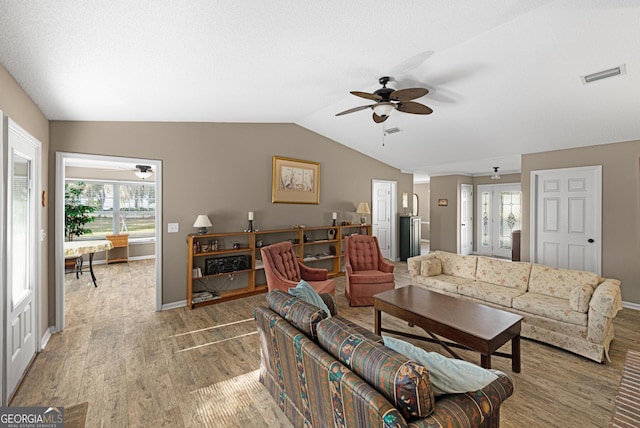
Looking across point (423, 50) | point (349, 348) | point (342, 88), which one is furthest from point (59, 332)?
point (423, 50)

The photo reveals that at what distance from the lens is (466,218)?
8438mm

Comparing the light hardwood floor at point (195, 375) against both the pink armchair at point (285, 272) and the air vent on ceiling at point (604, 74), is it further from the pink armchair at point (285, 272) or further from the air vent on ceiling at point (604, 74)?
the air vent on ceiling at point (604, 74)

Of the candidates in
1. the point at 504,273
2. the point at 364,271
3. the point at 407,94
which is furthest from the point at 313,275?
the point at 407,94

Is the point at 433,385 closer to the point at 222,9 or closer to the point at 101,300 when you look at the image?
the point at 222,9

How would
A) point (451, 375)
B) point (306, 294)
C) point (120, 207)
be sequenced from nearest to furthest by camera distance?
point (451, 375), point (306, 294), point (120, 207)

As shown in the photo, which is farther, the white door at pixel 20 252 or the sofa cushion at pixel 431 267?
the sofa cushion at pixel 431 267

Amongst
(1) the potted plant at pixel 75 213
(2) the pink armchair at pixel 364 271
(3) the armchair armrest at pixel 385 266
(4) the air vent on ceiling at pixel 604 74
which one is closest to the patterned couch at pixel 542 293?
(3) the armchair armrest at pixel 385 266

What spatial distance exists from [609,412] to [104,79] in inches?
183

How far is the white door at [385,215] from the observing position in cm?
732

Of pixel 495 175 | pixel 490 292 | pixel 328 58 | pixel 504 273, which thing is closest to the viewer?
pixel 328 58

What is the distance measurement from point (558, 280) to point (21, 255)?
18.0ft

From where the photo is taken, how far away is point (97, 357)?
280cm

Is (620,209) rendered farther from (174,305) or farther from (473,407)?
(174,305)

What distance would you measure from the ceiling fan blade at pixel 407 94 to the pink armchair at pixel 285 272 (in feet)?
7.95
